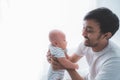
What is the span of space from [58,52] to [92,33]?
0.86 feet

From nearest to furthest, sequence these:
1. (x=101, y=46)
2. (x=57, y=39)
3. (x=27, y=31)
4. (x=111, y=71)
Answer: (x=111, y=71), (x=101, y=46), (x=57, y=39), (x=27, y=31)

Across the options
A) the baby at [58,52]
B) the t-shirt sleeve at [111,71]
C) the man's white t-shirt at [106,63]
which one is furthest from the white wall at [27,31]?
the t-shirt sleeve at [111,71]

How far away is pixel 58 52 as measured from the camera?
1.49 meters

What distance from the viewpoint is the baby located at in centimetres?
149

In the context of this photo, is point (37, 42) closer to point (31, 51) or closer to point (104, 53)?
point (31, 51)

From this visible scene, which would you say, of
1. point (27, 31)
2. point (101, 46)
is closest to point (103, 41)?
point (101, 46)

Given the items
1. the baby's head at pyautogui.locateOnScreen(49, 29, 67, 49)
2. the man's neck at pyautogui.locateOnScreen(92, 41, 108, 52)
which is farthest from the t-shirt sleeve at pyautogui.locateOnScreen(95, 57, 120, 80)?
the baby's head at pyautogui.locateOnScreen(49, 29, 67, 49)

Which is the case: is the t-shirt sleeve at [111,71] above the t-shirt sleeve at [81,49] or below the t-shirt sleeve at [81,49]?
below

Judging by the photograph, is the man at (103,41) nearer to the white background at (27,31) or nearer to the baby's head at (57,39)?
the baby's head at (57,39)

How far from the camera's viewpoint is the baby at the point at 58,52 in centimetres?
149

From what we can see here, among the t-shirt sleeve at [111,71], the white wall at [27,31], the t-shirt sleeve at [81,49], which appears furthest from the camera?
the white wall at [27,31]

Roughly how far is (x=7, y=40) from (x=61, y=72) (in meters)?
0.49

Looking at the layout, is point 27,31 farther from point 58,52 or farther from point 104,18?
point 104,18

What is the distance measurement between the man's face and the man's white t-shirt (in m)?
0.08
